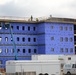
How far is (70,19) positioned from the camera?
78.9 metres

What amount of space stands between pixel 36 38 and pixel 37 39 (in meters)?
0.32

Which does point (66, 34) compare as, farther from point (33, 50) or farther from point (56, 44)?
point (33, 50)

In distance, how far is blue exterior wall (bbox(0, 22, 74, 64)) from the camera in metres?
71.2

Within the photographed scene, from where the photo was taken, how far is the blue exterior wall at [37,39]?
71.2m

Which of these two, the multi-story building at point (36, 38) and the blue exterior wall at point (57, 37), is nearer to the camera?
the multi-story building at point (36, 38)

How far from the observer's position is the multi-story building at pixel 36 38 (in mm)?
71188

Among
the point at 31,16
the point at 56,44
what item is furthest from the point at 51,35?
the point at 31,16

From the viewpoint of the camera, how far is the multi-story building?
7119 centimetres

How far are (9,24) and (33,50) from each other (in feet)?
28.1

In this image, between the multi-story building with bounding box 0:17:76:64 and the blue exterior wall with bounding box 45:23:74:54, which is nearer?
the multi-story building with bounding box 0:17:76:64

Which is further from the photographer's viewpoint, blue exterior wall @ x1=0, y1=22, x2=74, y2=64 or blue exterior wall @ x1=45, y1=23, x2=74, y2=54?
blue exterior wall @ x1=45, y1=23, x2=74, y2=54

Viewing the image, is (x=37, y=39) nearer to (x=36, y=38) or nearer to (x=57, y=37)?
(x=36, y=38)

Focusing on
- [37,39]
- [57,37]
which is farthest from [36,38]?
[57,37]

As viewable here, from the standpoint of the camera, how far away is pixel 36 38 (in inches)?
2931
